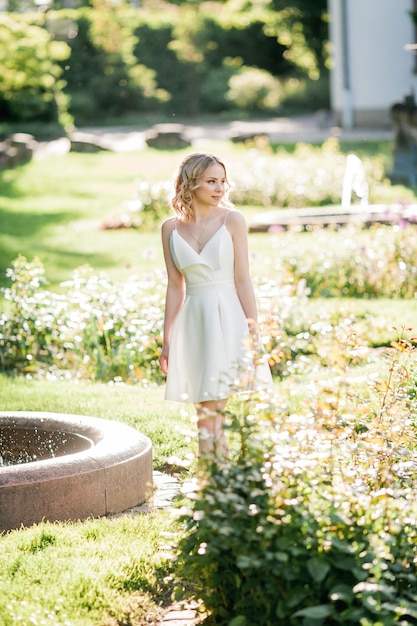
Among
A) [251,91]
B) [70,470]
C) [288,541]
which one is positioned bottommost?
[70,470]

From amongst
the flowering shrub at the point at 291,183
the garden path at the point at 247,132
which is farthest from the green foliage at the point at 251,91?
the flowering shrub at the point at 291,183

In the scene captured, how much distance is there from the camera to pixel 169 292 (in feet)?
16.1

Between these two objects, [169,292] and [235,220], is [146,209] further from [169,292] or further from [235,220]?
[235,220]

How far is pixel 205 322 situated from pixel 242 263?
0.31 metres

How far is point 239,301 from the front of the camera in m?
4.80

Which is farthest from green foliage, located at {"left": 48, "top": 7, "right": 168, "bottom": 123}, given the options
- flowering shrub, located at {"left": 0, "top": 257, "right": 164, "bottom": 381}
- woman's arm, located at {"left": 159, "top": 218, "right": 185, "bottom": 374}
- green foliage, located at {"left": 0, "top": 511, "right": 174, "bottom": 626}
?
green foliage, located at {"left": 0, "top": 511, "right": 174, "bottom": 626}

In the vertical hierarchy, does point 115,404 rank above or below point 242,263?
below

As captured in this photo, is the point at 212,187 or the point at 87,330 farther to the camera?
the point at 87,330

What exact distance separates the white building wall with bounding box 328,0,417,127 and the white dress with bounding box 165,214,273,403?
2237 cm

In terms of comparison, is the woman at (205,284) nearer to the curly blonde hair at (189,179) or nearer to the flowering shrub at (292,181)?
the curly blonde hair at (189,179)

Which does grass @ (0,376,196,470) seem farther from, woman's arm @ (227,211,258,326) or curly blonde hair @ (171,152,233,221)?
curly blonde hair @ (171,152,233,221)

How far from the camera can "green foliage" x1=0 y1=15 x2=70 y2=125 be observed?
25.8 metres

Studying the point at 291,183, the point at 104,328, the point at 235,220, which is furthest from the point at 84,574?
the point at 291,183

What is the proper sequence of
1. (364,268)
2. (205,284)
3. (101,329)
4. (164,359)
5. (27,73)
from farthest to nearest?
1. (27,73)
2. (364,268)
3. (101,329)
4. (164,359)
5. (205,284)
